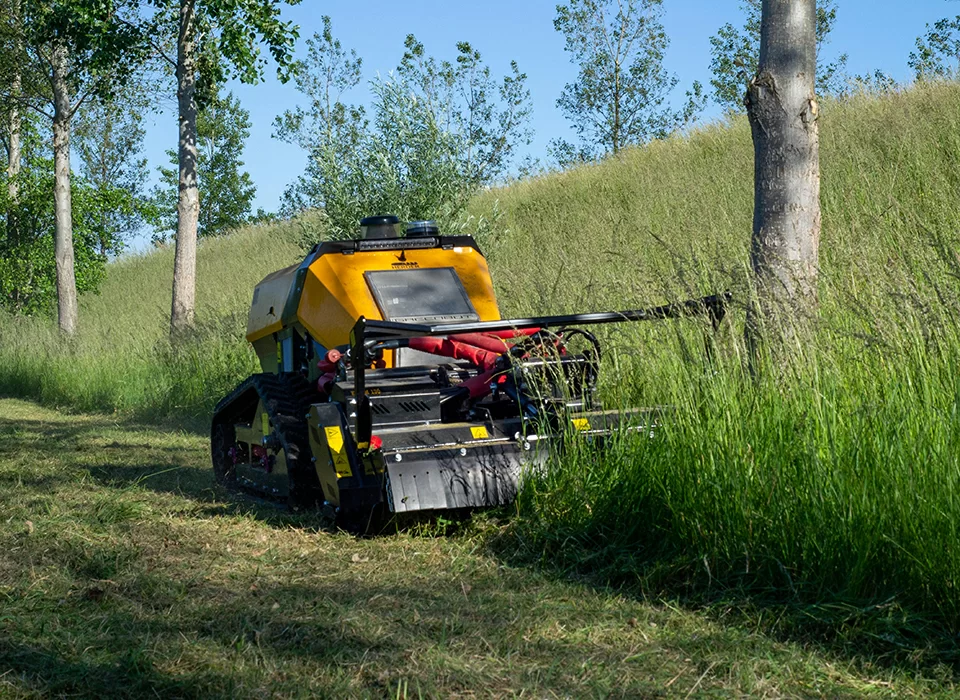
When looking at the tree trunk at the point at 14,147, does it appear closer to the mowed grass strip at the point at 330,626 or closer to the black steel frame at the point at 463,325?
the mowed grass strip at the point at 330,626

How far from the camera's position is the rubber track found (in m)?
6.76

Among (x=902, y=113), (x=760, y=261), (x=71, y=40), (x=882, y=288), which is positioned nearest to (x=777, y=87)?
(x=760, y=261)

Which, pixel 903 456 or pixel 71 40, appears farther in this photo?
pixel 71 40

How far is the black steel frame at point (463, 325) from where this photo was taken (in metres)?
5.42

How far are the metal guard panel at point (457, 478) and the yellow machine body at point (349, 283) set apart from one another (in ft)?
5.07

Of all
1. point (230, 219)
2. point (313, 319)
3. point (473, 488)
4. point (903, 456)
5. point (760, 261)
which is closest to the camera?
point (903, 456)

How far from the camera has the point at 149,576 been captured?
194 inches

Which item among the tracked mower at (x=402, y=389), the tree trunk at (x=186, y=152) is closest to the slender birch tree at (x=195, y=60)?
the tree trunk at (x=186, y=152)

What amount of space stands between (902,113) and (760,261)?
796 cm

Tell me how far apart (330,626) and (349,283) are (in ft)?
11.3

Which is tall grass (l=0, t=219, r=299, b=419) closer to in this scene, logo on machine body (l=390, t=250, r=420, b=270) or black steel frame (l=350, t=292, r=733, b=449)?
logo on machine body (l=390, t=250, r=420, b=270)

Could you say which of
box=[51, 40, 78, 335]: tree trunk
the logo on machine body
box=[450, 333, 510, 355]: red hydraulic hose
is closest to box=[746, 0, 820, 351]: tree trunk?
box=[450, 333, 510, 355]: red hydraulic hose

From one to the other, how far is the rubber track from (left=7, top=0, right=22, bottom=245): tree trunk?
15523mm

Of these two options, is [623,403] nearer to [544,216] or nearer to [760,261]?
[760,261]
